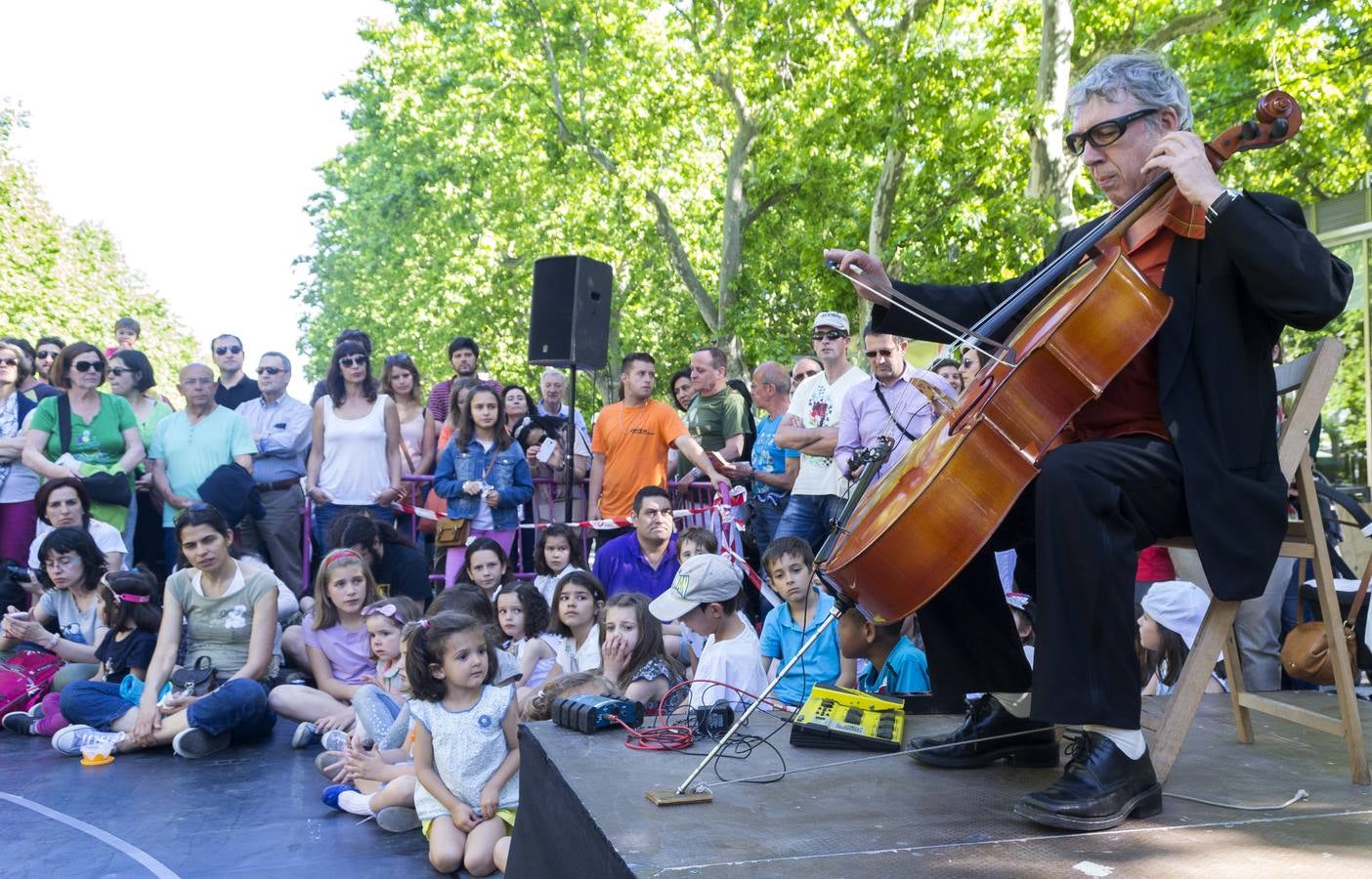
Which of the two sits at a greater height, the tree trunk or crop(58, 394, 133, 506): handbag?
the tree trunk

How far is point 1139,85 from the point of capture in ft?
9.04

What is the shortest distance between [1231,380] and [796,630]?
295 centimetres

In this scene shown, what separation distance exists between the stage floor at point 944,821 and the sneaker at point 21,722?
4804 mm

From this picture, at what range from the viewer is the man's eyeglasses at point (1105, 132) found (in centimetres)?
276

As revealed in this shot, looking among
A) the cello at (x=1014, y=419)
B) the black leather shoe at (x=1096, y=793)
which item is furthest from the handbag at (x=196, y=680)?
the black leather shoe at (x=1096, y=793)

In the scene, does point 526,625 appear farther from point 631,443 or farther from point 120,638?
point 120,638

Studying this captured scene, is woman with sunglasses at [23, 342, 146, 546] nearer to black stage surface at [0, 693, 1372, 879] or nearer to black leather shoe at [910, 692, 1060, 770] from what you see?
black stage surface at [0, 693, 1372, 879]

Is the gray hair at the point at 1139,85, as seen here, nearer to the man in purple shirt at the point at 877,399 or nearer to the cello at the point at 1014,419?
the cello at the point at 1014,419

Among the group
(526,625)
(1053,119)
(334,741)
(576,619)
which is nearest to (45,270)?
(1053,119)

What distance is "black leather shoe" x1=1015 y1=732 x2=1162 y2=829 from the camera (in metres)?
2.44

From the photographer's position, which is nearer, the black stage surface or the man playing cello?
the black stage surface

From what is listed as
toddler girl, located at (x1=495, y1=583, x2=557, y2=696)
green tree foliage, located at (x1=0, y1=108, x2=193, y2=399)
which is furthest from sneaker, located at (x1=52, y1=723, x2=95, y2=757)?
green tree foliage, located at (x1=0, y1=108, x2=193, y2=399)

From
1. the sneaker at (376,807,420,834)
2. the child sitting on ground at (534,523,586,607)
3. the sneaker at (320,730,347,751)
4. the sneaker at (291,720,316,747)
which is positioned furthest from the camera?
Answer: the child sitting on ground at (534,523,586,607)

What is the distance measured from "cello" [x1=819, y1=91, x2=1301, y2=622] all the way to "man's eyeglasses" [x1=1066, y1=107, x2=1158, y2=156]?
0.15m
